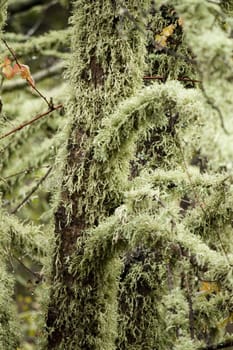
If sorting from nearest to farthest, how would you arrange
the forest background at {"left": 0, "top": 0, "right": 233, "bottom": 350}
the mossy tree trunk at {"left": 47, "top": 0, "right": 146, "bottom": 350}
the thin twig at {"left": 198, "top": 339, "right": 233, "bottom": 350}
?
the forest background at {"left": 0, "top": 0, "right": 233, "bottom": 350} < the mossy tree trunk at {"left": 47, "top": 0, "right": 146, "bottom": 350} < the thin twig at {"left": 198, "top": 339, "right": 233, "bottom": 350}

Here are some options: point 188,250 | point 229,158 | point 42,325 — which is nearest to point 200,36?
point 229,158

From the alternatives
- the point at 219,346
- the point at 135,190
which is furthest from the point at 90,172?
the point at 219,346

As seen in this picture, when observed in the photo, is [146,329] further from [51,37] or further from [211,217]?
[51,37]

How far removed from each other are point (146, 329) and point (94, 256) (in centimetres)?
66

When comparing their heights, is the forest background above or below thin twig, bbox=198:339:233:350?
above

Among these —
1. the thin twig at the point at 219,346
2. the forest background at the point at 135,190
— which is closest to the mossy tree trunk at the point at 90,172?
the forest background at the point at 135,190

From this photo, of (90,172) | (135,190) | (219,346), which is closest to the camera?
(135,190)

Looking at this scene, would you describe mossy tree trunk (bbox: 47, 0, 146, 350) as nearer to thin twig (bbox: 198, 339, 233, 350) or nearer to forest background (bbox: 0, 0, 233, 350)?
forest background (bbox: 0, 0, 233, 350)

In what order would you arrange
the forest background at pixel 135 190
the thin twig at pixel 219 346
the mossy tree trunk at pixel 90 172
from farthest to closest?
1. the thin twig at pixel 219 346
2. the mossy tree trunk at pixel 90 172
3. the forest background at pixel 135 190

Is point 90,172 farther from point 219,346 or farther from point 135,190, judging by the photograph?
point 219,346

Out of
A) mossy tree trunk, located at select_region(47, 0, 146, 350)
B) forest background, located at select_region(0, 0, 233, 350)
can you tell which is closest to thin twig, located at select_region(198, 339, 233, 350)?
forest background, located at select_region(0, 0, 233, 350)

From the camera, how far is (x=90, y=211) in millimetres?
2285

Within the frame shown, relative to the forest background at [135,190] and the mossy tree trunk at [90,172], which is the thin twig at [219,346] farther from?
the mossy tree trunk at [90,172]

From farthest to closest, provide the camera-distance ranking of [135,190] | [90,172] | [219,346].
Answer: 1. [219,346]
2. [90,172]
3. [135,190]
